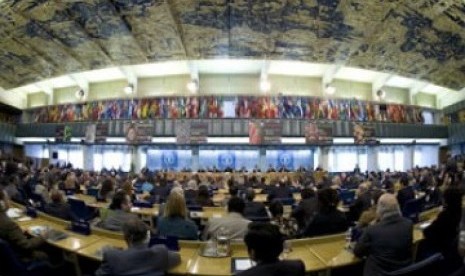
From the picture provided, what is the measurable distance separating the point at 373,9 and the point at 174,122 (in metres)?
12.6

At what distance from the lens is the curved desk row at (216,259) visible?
3.24 metres

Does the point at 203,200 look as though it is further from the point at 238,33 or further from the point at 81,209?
the point at 238,33

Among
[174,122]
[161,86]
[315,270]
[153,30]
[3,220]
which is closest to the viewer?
[315,270]

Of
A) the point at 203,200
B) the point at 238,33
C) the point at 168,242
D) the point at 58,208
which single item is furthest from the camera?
A: the point at 238,33

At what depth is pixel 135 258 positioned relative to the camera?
2.80 metres

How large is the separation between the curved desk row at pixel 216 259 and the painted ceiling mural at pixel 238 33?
11.6m

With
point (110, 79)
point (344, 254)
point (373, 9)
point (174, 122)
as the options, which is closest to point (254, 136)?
point (174, 122)

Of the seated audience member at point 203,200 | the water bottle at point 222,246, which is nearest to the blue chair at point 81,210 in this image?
the seated audience member at point 203,200

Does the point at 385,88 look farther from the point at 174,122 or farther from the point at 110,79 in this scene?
the point at 110,79

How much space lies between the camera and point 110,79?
2489 cm

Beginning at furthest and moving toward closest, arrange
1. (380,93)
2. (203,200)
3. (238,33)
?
(380,93) < (238,33) < (203,200)

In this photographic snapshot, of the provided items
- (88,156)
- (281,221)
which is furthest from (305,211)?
(88,156)

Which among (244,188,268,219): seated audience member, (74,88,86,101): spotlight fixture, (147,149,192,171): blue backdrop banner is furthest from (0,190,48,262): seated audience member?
(74,88,86,101): spotlight fixture

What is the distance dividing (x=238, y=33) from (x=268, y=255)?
1543 cm
